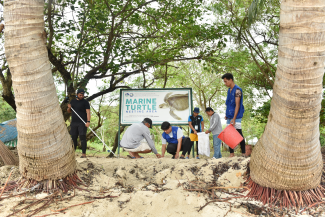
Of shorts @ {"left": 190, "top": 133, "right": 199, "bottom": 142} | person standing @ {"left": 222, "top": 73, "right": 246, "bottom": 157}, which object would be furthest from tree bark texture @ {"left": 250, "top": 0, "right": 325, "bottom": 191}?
shorts @ {"left": 190, "top": 133, "right": 199, "bottom": 142}

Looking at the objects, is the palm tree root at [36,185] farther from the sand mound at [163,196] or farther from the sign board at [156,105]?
the sign board at [156,105]

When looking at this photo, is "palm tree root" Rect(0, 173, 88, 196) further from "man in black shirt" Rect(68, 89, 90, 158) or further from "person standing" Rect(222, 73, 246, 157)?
"person standing" Rect(222, 73, 246, 157)

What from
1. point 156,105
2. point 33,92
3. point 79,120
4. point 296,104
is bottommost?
point 79,120

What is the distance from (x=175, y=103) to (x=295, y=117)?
614cm

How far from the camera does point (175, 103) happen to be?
8602 mm

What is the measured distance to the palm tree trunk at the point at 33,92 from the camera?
274cm

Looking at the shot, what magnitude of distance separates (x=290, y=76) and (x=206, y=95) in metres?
16.7

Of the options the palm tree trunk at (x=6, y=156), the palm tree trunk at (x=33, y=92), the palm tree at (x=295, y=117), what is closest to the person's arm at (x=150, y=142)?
the palm tree trunk at (x=6, y=156)

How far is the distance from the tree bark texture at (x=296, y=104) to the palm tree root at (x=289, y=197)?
0.19 feet

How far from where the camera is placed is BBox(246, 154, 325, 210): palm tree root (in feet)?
8.80

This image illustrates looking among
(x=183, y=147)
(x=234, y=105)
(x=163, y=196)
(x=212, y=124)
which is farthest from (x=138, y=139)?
(x=163, y=196)

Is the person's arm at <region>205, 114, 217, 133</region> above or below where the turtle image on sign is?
below

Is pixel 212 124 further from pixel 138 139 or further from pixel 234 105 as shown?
pixel 138 139

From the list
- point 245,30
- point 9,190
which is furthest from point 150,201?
point 245,30
